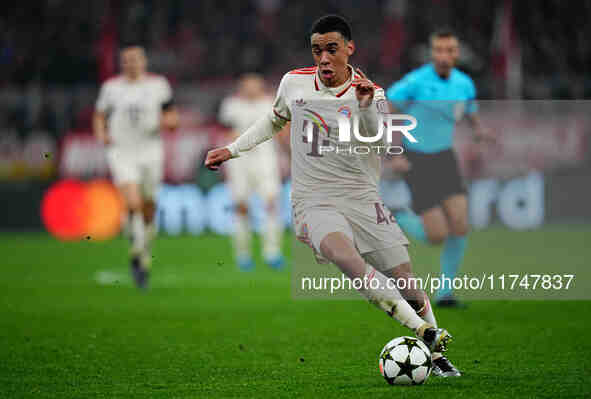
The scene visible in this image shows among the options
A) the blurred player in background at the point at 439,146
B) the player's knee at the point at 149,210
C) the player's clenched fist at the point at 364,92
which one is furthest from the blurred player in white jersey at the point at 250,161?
the player's clenched fist at the point at 364,92

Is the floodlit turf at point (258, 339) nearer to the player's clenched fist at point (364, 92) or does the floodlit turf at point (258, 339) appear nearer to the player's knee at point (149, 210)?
the player's knee at point (149, 210)

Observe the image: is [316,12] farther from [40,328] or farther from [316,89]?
[316,89]

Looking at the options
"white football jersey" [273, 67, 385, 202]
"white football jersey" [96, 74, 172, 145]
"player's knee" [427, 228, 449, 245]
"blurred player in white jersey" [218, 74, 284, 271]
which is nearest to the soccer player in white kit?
"white football jersey" [273, 67, 385, 202]

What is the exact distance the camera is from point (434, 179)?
28.0 ft

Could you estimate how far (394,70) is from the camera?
19.5 m

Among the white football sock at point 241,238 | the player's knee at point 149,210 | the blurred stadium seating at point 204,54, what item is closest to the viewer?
the player's knee at point 149,210

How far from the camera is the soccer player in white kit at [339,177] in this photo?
17.8 feet

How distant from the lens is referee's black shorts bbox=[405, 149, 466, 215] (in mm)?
8383

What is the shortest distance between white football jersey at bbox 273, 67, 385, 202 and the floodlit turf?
1009mm

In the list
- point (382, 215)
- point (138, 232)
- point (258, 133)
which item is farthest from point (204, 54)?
point (382, 215)

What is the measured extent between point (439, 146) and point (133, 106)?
3.78 metres

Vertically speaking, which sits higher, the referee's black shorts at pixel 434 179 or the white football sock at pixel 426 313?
the referee's black shorts at pixel 434 179

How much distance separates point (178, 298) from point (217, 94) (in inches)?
343

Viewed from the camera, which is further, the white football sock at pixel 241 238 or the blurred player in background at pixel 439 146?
the white football sock at pixel 241 238
